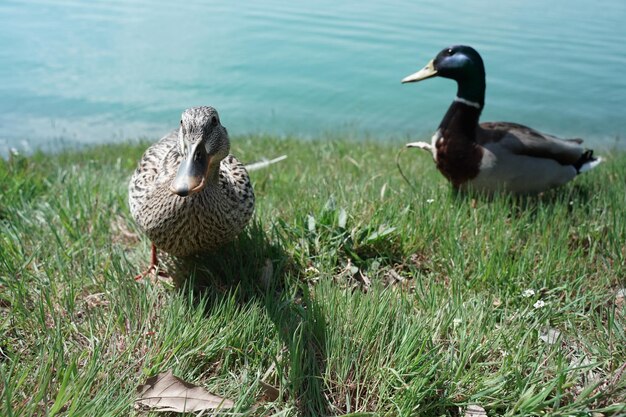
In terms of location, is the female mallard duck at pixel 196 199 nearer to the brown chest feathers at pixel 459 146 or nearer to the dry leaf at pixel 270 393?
the dry leaf at pixel 270 393

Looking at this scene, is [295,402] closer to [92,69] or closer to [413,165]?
[413,165]

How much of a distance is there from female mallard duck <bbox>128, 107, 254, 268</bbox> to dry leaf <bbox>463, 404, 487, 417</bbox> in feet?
4.30

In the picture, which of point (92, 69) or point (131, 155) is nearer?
point (131, 155)

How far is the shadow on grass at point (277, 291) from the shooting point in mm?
1971

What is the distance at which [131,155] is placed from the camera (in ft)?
20.3

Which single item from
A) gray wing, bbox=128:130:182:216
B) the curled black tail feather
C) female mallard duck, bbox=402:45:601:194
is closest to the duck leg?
gray wing, bbox=128:130:182:216

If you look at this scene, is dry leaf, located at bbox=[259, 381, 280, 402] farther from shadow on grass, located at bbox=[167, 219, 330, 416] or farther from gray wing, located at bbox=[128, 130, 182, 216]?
gray wing, located at bbox=[128, 130, 182, 216]

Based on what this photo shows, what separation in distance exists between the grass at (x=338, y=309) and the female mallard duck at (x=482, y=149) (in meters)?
0.24

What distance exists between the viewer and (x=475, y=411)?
6.20ft

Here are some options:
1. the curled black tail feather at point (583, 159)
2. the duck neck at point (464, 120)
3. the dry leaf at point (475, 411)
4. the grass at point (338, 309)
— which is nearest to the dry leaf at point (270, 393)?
the grass at point (338, 309)

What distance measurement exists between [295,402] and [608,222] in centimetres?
220

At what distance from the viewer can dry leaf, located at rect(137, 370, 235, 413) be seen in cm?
179

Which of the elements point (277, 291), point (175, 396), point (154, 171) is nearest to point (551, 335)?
point (277, 291)

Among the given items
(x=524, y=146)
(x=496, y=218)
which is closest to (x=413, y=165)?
(x=524, y=146)
